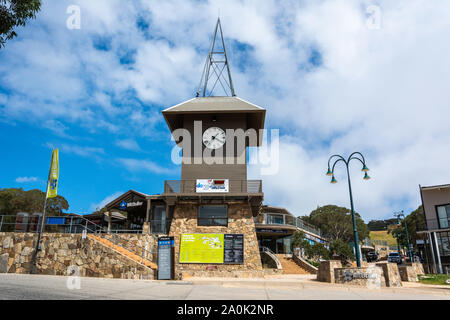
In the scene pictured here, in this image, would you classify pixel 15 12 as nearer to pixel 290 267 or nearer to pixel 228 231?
pixel 228 231

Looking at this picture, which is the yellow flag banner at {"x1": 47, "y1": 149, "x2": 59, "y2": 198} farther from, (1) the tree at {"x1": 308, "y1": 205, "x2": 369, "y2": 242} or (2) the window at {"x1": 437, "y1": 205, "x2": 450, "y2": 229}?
(1) the tree at {"x1": 308, "y1": 205, "x2": 369, "y2": 242}

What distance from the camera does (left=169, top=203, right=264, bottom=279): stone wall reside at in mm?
19062

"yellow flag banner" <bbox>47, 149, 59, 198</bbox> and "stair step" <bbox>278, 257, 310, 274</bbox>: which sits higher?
"yellow flag banner" <bbox>47, 149, 59, 198</bbox>

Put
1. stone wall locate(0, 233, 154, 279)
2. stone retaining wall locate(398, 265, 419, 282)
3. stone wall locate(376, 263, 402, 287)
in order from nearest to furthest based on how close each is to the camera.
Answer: stone wall locate(376, 263, 402, 287)
stone wall locate(0, 233, 154, 279)
stone retaining wall locate(398, 265, 419, 282)

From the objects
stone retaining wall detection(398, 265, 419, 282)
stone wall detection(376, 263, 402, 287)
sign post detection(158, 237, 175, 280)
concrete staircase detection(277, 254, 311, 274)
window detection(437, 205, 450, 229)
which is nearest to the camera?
stone wall detection(376, 263, 402, 287)

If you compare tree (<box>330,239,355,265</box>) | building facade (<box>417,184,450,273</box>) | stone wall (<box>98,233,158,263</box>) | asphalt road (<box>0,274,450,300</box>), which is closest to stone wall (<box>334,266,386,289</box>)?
asphalt road (<box>0,274,450,300</box>)

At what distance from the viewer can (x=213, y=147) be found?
2184 cm

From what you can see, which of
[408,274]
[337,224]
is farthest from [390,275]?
[337,224]

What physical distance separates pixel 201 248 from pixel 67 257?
25.2 feet

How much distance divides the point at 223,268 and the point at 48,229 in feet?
40.5

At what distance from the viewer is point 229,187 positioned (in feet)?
66.9

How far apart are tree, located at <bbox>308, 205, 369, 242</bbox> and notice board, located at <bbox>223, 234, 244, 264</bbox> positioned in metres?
43.1
